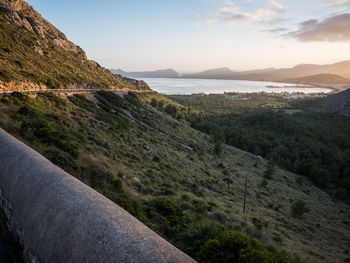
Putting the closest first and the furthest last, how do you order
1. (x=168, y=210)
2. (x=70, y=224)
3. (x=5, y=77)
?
(x=70, y=224)
(x=168, y=210)
(x=5, y=77)

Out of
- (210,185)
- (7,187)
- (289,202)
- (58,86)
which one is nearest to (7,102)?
(7,187)

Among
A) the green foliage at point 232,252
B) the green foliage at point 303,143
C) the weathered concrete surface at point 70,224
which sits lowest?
the green foliage at point 303,143

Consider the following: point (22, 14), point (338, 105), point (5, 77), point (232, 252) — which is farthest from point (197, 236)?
point (338, 105)

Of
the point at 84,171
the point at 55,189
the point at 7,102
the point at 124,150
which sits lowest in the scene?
the point at 124,150

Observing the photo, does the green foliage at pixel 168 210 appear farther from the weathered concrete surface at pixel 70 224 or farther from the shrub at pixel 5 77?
the shrub at pixel 5 77

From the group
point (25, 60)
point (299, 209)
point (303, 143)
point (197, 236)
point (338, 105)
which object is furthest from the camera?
point (338, 105)

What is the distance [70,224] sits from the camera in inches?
132

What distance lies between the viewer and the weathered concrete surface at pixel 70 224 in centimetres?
291

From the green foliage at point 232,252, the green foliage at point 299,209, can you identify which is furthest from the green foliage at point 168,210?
the green foliage at point 299,209

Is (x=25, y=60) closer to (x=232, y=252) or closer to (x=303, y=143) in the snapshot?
(x=232, y=252)

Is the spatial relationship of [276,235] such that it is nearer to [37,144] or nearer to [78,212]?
[78,212]

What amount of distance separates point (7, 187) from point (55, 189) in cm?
209

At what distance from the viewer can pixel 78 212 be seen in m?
3.51

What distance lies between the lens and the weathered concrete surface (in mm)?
2914
